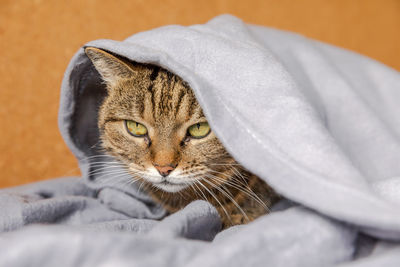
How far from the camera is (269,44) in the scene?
120 centimetres

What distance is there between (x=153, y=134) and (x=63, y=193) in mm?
474

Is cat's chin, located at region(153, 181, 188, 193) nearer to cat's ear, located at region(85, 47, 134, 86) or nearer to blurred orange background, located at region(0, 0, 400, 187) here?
cat's ear, located at region(85, 47, 134, 86)

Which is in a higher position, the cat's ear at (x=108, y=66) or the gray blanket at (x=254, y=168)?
the cat's ear at (x=108, y=66)

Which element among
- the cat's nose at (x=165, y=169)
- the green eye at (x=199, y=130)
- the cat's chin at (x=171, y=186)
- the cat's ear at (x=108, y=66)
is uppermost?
the cat's ear at (x=108, y=66)

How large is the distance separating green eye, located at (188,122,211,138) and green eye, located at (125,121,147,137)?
0.17 m

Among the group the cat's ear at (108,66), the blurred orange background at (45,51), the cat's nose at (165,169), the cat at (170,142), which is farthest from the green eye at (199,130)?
the blurred orange background at (45,51)

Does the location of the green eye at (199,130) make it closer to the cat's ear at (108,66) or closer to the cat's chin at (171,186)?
the cat's chin at (171,186)

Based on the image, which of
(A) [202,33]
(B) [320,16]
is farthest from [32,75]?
(B) [320,16]

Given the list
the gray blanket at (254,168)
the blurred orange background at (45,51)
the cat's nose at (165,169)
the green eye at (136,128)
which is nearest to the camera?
the gray blanket at (254,168)

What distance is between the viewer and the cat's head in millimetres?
987

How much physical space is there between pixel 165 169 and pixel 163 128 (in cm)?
13

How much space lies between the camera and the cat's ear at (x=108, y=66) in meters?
0.97

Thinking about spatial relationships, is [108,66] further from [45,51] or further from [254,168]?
[45,51]

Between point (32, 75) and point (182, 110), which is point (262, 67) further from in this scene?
point (32, 75)
